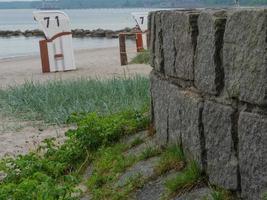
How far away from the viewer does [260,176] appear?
2580 millimetres

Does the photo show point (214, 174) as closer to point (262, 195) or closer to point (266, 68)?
A: point (262, 195)

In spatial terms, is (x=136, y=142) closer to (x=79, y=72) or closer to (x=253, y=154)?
(x=253, y=154)

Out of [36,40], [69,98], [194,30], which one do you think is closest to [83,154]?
[194,30]

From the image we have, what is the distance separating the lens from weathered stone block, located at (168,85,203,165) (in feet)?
10.5

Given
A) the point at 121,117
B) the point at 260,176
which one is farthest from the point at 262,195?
the point at 121,117

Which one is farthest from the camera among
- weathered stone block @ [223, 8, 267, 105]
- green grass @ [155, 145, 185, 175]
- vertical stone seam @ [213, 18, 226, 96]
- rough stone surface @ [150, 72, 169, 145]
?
rough stone surface @ [150, 72, 169, 145]

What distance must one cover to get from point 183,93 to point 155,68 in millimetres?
769

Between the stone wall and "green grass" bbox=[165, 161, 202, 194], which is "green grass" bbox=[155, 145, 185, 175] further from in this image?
"green grass" bbox=[165, 161, 202, 194]

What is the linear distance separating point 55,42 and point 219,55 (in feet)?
45.1

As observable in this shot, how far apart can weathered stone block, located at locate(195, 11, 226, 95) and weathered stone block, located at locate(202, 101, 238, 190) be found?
109mm

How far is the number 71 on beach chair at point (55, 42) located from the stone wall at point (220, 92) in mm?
12753

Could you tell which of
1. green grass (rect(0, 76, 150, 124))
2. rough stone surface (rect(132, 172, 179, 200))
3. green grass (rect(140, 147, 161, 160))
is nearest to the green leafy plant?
green grass (rect(140, 147, 161, 160))

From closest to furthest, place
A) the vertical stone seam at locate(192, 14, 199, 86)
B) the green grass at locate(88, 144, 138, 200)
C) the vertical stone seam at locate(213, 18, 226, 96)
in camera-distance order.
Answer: the vertical stone seam at locate(213, 18, 226, 96), the vertical stone seam at locate(192, 14, 199, 86), the green grass at locate(88, 144, 138, 200)

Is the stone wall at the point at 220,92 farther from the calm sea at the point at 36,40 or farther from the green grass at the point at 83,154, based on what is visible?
the calm sea at the point at 36,40
